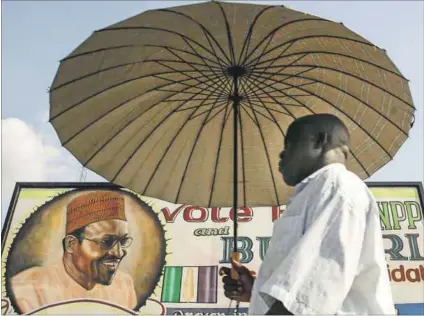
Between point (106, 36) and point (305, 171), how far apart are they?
1.73m

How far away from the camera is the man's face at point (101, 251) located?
12.1 metres

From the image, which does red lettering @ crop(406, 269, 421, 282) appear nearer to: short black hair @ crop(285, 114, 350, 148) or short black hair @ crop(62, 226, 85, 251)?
short black hair @ crop(62, 226, 85, 251)

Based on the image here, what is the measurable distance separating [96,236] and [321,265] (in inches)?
451

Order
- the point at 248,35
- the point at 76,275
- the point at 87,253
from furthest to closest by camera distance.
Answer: the point at 87,253 → the point at 76,275 → the point at 248,35

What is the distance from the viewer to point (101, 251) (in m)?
12.3

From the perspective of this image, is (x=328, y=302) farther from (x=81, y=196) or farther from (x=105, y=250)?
(x=81, y=196)

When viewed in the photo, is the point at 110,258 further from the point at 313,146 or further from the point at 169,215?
the point at 313,146

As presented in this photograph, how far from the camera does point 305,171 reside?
211cm

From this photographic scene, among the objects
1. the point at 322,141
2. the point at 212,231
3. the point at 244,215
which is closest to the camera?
the point at 322,141

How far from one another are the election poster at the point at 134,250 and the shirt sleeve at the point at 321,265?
9818 mm

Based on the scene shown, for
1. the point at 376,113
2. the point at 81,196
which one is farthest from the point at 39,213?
the point at 376,113

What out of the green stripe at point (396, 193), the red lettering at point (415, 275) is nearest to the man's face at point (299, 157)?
the red lettering at point (415, 275)

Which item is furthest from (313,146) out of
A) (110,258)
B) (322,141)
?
(110,258)

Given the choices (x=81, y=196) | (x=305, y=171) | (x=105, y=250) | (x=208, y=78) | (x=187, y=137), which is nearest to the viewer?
(x=305, y=171)
